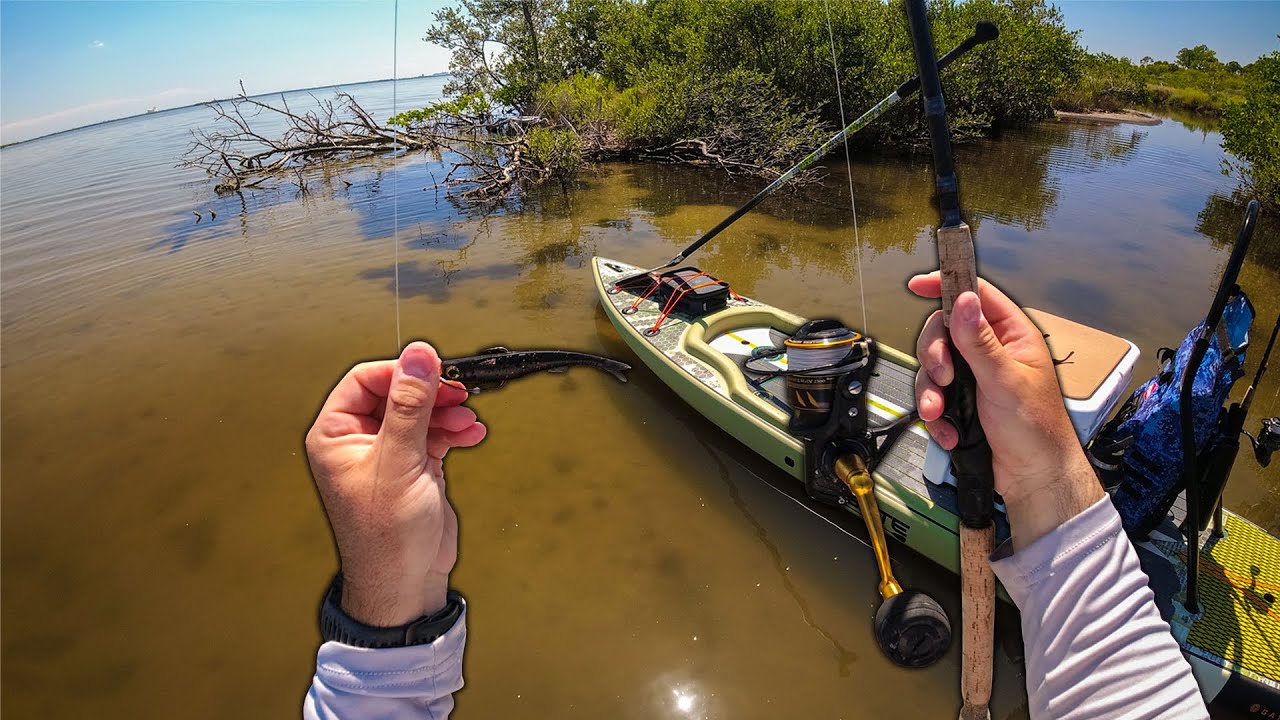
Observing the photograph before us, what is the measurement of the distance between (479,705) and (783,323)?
5105mm

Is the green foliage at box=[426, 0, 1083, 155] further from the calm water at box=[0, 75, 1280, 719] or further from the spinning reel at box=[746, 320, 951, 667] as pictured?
the spinning reel at box=[746, 320, 951, 667]

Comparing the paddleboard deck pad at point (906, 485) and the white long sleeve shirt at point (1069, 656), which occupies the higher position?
the white long sleeve shirt at point (1069, 656)

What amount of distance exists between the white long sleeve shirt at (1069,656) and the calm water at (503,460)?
3087 mm

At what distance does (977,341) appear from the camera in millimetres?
1327

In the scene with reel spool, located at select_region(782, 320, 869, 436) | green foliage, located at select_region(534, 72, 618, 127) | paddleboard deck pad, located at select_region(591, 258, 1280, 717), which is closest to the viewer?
paddleboard deck pad, located at select_region(591, 258, 1280, 717)

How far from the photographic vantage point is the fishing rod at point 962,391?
→ 4.40 ft

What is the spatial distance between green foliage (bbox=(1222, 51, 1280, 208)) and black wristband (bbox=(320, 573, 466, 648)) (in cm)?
1651

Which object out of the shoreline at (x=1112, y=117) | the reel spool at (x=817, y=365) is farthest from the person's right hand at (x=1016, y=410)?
the shoreline at (x=1112, y=117)

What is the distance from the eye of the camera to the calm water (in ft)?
13.6

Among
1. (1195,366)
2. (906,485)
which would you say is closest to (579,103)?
(906,485)

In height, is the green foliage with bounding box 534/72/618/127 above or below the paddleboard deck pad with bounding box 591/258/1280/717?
above

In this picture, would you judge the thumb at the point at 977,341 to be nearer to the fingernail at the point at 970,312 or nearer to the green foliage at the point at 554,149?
the fingernail at the point at 970,312

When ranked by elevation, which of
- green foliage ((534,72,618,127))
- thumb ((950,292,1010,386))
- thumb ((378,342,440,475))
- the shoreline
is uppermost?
the shoreline

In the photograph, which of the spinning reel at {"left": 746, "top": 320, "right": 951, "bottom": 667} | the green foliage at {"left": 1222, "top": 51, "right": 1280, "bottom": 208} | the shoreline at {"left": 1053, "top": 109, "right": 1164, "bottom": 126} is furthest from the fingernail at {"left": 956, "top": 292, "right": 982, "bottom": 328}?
the shoreline at {"left": 1053, "top": 109, "right": 1164, "bottom": 126}
